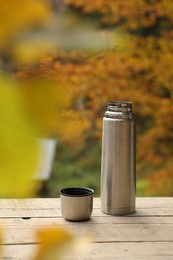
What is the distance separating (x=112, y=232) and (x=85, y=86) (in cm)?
223

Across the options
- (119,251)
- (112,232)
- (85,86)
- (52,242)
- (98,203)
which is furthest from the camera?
(85,86)

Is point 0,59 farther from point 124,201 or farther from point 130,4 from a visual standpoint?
point 130,4

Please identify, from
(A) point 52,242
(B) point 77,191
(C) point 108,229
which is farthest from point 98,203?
(A) point 52,242

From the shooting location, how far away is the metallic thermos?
3.50 feet

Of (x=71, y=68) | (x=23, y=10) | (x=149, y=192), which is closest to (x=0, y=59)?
(x=23, y=10)

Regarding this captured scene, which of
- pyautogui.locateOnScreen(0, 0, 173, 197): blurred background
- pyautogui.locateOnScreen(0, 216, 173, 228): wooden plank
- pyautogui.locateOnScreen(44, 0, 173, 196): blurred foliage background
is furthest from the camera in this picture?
pyautogui.locateOnScreen(44, 0, 173, 196): blurred foliage background

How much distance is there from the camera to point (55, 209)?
3.51ft

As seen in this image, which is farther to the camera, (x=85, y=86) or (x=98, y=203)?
(x=85, y=86)

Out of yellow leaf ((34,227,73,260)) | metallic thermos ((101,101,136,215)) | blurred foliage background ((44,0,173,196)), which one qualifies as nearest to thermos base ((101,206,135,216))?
metallic thermos ((101,101,136,215))

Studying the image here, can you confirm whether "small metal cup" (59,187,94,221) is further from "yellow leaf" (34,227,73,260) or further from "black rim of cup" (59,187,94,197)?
"yellow leaf" (34,227,73,260)

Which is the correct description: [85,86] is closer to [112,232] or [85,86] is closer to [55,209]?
[55,209]

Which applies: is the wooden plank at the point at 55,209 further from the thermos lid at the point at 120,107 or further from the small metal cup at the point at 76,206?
the thermos lid at the point at 120,107

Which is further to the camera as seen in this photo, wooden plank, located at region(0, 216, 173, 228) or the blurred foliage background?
the blurred foliage background

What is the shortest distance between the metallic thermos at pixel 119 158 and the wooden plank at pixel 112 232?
113 mm
